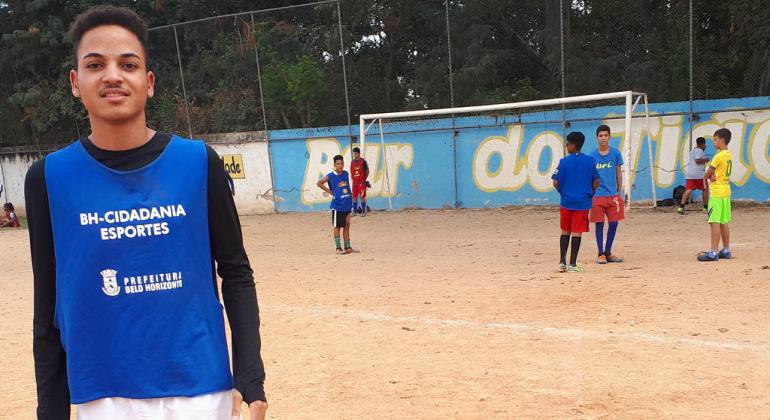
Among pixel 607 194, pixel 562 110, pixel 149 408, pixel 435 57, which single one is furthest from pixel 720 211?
pixel 435 57

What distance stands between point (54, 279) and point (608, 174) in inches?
374

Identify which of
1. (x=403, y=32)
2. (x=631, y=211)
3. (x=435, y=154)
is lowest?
(x=631, y=211)

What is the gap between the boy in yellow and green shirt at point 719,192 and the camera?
9.94 meters

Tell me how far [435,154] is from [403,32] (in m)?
4.18

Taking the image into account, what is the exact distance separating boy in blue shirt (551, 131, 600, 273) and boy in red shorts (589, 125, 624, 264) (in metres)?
0.69

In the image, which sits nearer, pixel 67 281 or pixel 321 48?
pixel 67 281

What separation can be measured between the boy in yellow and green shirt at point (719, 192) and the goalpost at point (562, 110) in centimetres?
487

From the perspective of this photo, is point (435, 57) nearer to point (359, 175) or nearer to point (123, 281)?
point (359, 175)

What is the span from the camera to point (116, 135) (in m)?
2.02

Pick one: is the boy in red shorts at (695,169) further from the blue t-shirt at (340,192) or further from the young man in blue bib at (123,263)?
A: the young man in blue bib at (123,263)

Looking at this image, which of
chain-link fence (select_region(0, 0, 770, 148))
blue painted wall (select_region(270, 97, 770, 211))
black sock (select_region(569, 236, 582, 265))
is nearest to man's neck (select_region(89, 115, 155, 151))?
black sock (select_region(569, 236, 582, 265))

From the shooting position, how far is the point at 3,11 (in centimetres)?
3008

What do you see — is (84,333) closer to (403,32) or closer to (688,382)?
(688,382)

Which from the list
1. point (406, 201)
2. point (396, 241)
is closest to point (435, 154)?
point (406, 201)
